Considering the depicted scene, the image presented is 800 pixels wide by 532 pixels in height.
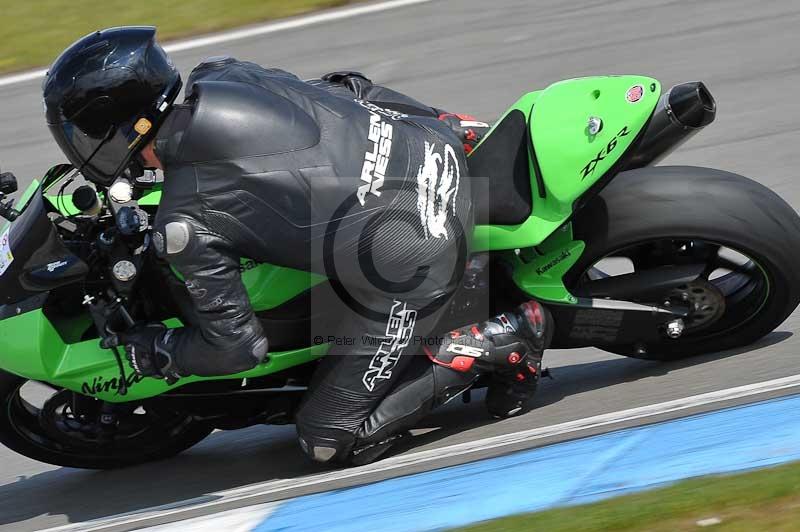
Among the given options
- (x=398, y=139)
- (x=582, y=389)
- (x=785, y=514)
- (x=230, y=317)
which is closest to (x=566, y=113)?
(x=398, y=139)

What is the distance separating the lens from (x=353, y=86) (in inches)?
183

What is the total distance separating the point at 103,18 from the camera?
9.95 metres

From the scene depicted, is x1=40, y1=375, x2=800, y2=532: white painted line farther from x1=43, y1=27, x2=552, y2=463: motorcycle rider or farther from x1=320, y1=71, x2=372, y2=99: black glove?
x1=320, y1=71, x2=372, y2=99: black glove

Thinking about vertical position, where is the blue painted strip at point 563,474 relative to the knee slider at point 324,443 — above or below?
above

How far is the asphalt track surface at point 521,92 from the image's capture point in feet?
14.5

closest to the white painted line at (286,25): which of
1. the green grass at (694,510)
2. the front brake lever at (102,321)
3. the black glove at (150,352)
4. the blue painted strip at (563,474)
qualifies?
the front brake lever at (102,321)

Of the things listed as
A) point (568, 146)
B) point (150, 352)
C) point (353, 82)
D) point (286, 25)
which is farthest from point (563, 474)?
point (286, 25)

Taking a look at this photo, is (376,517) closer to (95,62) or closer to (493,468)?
(493,468)

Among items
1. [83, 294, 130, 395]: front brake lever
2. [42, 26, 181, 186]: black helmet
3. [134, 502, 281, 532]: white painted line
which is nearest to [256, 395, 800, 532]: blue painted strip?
[134, 502, 281, 532]: white painted line

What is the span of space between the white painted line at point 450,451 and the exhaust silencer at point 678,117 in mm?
871

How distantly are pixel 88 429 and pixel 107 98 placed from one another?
4.57 ft

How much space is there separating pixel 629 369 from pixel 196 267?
189 cm

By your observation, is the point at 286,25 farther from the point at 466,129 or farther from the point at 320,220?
the point at 320,220

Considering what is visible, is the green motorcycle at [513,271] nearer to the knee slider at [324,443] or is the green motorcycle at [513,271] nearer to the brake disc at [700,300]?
the brake disc at [700,300]
